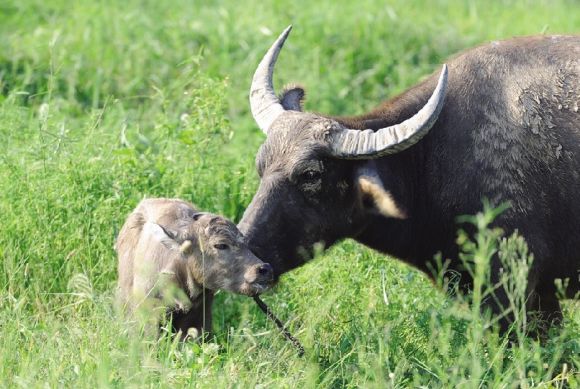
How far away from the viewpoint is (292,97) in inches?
276

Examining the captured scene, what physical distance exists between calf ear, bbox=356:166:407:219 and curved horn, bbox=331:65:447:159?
11cm

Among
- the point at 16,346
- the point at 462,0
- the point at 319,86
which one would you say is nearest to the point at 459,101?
the point at 16,346

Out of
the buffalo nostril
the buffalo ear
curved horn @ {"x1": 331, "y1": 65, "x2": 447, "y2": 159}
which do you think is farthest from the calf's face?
the buffalo ear

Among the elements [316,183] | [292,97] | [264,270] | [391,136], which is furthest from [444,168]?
[264,270]

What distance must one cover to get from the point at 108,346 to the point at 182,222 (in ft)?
3.05

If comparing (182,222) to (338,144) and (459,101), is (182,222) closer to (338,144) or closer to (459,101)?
(338,144)

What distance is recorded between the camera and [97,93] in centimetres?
989

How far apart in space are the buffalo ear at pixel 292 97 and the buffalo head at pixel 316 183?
20.1 inches

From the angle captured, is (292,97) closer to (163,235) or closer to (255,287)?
(163,235)

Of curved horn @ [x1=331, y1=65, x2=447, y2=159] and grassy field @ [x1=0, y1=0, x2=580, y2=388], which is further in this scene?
curved horn @ [x1=331, y1=65, x2=447, y2=159]

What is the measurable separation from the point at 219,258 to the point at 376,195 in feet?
2.98

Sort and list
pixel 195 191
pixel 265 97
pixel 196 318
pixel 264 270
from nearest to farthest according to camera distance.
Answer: pixel 264 270, pixel 196 318, pixel 265 97, pixel 195 191

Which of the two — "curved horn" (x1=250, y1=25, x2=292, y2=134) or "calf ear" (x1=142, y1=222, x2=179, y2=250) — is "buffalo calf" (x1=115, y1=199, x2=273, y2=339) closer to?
"calf ear" (x1=142, y1=222, x2=179, y2=250)

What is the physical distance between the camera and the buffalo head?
20.1ft
